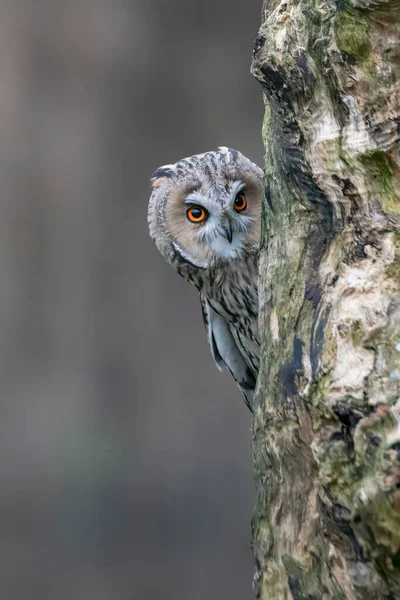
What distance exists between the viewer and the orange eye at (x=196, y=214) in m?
2.58

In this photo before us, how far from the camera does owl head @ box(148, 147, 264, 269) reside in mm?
2479

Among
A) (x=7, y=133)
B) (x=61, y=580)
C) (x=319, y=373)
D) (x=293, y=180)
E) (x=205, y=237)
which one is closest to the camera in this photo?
(x=319, y=373)

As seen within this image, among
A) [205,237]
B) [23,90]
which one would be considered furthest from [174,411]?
[205,237]

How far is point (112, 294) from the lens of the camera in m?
5.31

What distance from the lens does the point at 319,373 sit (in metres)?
1.43

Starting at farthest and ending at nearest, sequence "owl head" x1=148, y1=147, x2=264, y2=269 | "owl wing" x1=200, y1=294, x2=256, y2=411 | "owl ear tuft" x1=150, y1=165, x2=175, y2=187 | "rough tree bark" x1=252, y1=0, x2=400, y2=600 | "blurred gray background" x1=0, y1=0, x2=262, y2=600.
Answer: "blurred gray background" x1=0, y1=0, x2=262, y2=600
"owl wing" x1=200, y1=294, x2=256, y2=411
"owl ear tuft" x1=150, y1=165, x2=175, y2=187
"owl head" x1=148, y1=147, x2=264, y2=269
"rough tree bark" x1=252, y1=0, x2=400, y2=600

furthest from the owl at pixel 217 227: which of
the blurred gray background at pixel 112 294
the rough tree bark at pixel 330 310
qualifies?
the blurred gray background at pixel 112 294

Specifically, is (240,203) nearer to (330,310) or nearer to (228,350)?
(228,350)

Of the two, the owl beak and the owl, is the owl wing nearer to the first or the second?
the owl

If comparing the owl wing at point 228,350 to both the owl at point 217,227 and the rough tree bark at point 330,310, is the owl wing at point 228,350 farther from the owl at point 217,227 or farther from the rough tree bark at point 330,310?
the rough tree bark at point 330,310

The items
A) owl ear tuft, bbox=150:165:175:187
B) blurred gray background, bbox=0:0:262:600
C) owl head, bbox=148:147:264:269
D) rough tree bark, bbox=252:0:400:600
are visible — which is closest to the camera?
rough tree bark, bbox=252:0:400:600

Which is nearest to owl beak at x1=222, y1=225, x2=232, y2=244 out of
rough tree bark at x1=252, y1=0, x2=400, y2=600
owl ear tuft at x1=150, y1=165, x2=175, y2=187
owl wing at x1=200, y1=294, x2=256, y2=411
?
owl ear tuft at x1=150, y1=165, x2=175, y2=187

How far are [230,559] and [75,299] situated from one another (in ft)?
5.74

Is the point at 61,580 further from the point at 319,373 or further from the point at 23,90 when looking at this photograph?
the point at 319,373
